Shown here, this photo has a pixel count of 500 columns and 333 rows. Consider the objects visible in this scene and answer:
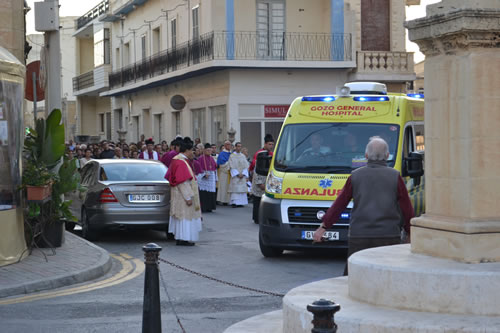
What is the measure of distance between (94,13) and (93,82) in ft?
13.7

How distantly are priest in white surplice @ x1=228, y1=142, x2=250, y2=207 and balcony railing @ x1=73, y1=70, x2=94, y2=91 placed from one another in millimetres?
29653

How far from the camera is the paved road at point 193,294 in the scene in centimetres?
920

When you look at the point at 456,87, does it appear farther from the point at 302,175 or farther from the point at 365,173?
the point at 302,175

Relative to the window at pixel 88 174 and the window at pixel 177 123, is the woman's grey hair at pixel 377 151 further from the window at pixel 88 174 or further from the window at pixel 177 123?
the window at pixel 177 123

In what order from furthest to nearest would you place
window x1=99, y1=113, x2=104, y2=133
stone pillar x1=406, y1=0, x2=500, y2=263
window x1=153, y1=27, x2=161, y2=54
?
window x1=99, y1=113, x2=104, y2=133, window x1=153, y1=27, x2=161, y2=54, stone pillar x1=406, y1=0, x2=500, y2=263

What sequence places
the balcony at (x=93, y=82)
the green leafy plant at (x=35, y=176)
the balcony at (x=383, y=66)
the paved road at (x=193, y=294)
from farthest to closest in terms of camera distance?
the balcony at (x=93, y=82), the balcony at (x=383, y=66), the green leafy plant at (x=35, y=176), the paved road at (x=193, y=294)

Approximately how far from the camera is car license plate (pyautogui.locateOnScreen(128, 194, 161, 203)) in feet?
54.2

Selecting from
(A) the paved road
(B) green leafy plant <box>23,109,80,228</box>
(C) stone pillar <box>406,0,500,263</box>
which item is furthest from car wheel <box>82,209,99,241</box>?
(C) stone pillar <box>406,0,500,263</box>

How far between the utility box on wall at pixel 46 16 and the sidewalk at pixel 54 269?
11.7 ft

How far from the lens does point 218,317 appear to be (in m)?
9.48

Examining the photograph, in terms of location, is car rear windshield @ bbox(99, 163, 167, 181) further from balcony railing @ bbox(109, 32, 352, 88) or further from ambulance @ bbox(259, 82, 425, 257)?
balcony railing @ bbox(109, 32, 352, 88)

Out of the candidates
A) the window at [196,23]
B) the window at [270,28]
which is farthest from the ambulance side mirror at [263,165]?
the window at [196,23]

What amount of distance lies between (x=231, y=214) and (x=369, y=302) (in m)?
16.8

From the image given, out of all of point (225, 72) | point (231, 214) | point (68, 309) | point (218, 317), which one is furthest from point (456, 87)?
point (225, 72)
